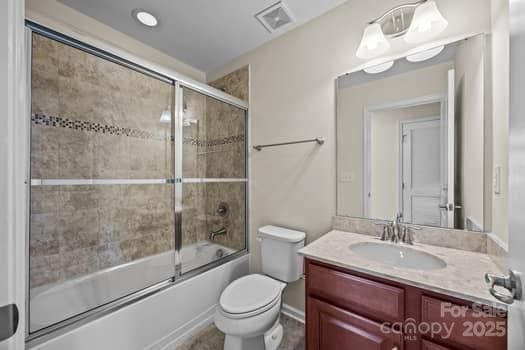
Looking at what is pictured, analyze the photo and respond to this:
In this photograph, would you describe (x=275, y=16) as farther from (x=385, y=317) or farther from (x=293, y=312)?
(x=293, y=312)

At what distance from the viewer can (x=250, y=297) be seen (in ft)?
4.66

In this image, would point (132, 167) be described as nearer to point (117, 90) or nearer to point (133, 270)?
point (117, 90)

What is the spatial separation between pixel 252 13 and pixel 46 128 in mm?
1696

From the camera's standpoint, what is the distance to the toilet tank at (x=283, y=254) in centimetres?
167

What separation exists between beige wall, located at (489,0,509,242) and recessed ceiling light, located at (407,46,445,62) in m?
0.21

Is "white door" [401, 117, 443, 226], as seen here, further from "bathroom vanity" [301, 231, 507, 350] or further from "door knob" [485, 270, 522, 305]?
"door knob" [485, 270, 522, 305]

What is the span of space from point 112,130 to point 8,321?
5.86ft

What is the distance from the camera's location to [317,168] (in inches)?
67.6

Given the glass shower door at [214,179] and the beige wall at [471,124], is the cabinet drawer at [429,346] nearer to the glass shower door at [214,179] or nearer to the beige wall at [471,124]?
the beige wall at [471,124]

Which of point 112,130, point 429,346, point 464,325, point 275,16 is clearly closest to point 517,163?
point 464,325

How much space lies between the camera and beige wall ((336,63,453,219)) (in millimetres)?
1399

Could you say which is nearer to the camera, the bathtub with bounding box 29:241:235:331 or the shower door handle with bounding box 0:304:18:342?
the shower door handle with bounding box 0:304:18:342

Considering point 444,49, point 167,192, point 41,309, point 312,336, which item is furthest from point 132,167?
point 444,49

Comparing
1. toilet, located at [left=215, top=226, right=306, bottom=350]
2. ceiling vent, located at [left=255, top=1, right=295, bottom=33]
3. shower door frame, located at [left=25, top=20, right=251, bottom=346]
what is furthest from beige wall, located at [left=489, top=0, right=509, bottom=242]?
shower door frame, located at [left=25, top=20, right=251, bottom=346]
